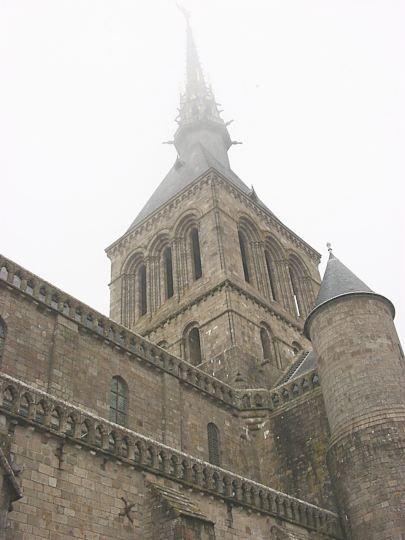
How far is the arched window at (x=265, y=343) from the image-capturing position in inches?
1117

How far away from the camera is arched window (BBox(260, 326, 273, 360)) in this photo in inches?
1117

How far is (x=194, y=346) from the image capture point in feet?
94.6

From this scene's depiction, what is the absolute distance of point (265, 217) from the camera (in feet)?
116

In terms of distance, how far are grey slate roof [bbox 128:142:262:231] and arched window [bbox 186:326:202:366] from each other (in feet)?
30.3

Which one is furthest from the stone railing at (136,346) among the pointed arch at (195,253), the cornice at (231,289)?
the pointed arch at (195,253)

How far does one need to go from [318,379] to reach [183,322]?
28.1 ft

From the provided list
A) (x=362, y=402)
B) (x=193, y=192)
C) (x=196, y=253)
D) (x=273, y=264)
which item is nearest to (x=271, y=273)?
(x=273, y=264)

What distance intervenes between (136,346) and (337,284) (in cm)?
759

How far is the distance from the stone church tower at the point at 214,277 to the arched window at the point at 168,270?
8 cm

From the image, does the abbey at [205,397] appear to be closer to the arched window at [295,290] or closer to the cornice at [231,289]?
the cornice at [231,289]

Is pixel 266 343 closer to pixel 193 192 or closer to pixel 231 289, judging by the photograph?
pixel 231 289

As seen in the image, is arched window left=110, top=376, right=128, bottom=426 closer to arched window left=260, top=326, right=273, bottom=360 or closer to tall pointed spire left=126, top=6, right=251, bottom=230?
arched window left=260, top=326, right=273, bottom=360

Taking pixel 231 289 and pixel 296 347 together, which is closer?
pixel 231 289

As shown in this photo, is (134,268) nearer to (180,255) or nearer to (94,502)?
(180,255)
